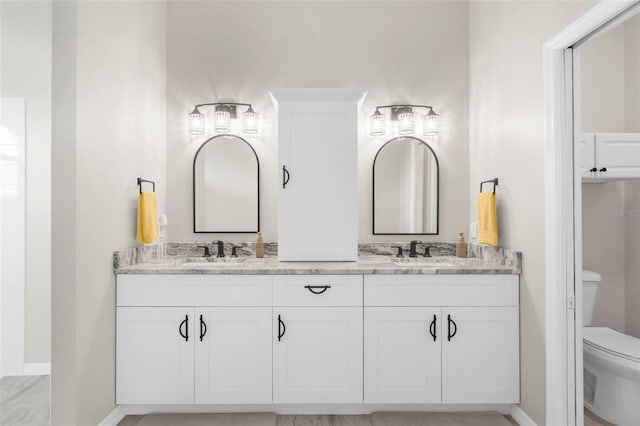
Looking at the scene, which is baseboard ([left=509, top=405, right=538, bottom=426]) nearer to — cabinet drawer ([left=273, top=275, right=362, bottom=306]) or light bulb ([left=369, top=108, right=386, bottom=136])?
cabinet drawer ([left=273, top=275, right=362, bottom=306])

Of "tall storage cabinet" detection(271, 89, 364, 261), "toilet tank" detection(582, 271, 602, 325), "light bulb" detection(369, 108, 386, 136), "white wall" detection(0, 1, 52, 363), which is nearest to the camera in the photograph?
"toilet tank" detection(582, 271, 602, 325)

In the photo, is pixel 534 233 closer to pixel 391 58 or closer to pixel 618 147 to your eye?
pixel 618 147

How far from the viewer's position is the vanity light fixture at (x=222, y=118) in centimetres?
303

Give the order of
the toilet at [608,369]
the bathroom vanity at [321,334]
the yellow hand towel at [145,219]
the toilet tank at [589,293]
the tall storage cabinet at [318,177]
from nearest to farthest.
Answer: the toilet at [608,369], the toilet tank at [589,293], the bathroom vanity at [321,334], the yellow hand towel at [145,219], the tall storage cabinet at [318,177]

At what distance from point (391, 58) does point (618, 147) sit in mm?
1826

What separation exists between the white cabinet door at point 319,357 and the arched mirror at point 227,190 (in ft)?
3.18

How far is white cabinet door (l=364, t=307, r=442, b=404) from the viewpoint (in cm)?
237

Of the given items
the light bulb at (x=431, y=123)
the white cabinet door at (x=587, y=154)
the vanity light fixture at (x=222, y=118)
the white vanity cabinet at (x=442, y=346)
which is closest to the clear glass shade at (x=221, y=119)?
the vanity light fixture at (x=222, y=118)

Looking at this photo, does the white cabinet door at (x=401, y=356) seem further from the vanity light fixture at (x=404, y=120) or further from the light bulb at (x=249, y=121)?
the light bulb at (x=249, y=121)

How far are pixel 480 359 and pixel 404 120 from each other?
173cm

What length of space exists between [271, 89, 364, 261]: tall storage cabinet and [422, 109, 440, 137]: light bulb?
68 centimetres

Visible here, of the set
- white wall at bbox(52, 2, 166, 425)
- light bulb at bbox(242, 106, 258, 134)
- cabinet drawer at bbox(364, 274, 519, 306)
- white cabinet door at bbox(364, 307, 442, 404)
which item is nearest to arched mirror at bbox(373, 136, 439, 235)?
cabinet drawer at bbox(364, 274, 519, 306)

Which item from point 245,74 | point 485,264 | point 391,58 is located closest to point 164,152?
point 245,74

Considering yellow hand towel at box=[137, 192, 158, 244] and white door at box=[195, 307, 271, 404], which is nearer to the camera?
white door at box=[195, 307, 271, 404]
